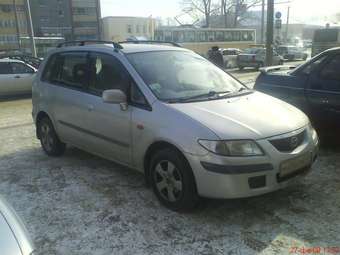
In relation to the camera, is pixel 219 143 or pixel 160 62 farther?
pixel 160 62

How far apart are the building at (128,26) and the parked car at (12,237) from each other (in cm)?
6338

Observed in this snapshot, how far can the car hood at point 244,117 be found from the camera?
3516 millimetres

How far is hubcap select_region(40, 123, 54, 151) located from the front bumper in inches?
118

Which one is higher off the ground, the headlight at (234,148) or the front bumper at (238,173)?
the headlight at (234,148)

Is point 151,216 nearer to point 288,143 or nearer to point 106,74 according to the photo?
point 288,143

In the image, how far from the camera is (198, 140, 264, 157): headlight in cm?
344

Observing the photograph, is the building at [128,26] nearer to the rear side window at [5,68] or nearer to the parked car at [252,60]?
the parked car at [252,60]

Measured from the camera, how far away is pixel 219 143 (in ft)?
11.3

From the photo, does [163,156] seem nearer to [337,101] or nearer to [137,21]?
[337,101]

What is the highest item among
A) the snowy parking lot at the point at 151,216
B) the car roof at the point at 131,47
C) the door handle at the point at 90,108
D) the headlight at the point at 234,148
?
the car roof at the point at 131,47

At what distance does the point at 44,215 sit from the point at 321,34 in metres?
22.1

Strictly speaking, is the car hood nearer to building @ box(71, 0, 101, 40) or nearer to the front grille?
the front grille

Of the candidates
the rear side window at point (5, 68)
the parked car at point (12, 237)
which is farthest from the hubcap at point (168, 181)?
the rear side window at point (5, 68)

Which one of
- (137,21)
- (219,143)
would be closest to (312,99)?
(219,143)
